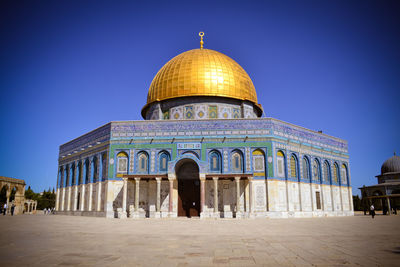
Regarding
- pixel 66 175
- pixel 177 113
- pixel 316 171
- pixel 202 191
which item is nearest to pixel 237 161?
pixel 202 191

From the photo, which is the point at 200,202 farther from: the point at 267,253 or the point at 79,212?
the point at 267,253

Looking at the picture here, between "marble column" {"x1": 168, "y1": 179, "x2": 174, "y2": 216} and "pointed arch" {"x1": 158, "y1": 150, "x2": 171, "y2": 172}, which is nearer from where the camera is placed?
"marble column" {"x1": 168, "y1": 179, "x2": 174, "y2": 216}

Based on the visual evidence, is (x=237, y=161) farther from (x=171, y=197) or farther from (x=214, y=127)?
(x=171, y=197)

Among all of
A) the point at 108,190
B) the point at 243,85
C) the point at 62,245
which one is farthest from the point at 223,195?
the point at 62,245

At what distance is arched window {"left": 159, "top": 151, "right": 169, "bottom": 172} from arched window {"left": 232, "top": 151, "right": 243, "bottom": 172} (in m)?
5.01

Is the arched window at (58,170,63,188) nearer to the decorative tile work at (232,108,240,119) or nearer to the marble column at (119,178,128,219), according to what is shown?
the marble column at (119,178,128,219)

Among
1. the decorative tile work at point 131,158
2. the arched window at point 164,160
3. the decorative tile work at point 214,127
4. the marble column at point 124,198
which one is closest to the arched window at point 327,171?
the decorative tile work at point 214,127

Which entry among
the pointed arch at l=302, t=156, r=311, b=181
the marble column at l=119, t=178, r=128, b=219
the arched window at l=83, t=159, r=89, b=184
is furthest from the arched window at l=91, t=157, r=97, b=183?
the pointed arch at l=302, t=156, r=311, b=181

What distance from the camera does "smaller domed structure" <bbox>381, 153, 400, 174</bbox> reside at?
160 ft

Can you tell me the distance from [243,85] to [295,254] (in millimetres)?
24898

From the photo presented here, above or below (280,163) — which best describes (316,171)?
below

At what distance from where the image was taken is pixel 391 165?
49406 mm

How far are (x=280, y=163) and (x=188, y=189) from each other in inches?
287

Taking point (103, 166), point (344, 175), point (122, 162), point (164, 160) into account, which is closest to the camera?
point (164, 160)
